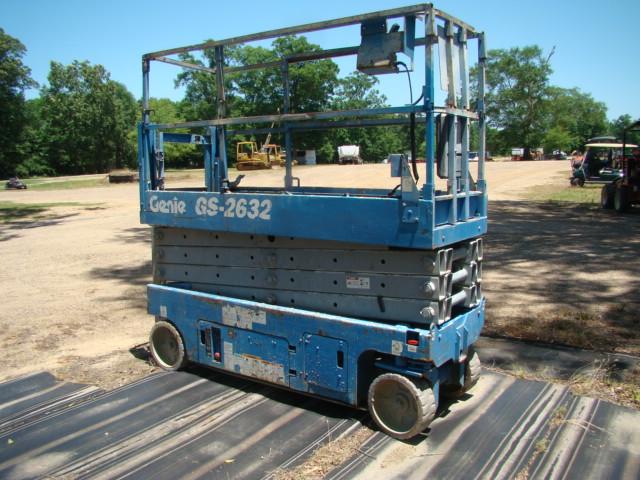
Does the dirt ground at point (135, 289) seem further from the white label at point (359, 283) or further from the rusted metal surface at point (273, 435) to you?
the white label at point (359, 283)

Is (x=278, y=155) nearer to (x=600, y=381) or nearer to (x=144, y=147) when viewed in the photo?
(x=144, y=147)

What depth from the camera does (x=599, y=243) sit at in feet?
38.5

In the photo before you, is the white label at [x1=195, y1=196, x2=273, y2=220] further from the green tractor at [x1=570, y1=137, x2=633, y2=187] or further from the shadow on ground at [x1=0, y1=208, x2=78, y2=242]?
the green tractor at [x1=570, y1=137, x2=633, y2=187]

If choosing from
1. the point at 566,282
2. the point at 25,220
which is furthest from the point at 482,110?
the point at 25,220

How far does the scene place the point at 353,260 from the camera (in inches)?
156

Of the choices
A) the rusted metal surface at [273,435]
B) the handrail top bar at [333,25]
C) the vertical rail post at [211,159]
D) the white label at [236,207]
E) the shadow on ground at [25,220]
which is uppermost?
the handrail top bar at [333,25]

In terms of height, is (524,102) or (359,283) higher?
(524,102)

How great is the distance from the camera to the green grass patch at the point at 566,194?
73.0ft

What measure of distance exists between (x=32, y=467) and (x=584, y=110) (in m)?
106

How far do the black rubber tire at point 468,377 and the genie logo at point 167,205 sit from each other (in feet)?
8.43

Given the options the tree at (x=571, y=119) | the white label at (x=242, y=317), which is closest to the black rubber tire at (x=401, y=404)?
the white label at (x=242, y=317)

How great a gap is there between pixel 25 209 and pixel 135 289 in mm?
16381

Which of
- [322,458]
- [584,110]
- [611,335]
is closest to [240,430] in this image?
[322,458]

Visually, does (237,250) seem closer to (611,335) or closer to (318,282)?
(318,282)
